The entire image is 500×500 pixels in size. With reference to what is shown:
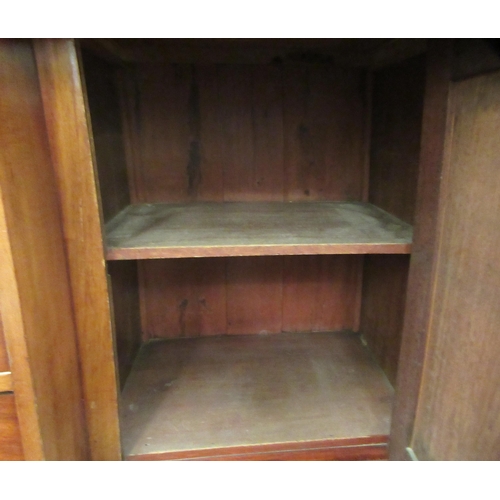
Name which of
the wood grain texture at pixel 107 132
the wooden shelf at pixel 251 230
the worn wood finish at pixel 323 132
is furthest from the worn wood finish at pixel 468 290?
the wood grain texture at pixel 107 132

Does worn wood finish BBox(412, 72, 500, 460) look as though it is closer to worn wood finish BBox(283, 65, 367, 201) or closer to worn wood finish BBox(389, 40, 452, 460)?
Answer: worn wood finish BBox(389, 40, 452, 460)

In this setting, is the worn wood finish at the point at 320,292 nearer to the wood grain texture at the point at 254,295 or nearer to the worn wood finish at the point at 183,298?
the wood grain texture at the point at 254,295

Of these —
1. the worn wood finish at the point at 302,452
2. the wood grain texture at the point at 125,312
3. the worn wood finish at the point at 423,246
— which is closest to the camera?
the worn wood finish at the point at 423,246

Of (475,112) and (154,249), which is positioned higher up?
(475,112)

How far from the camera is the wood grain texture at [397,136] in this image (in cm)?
79

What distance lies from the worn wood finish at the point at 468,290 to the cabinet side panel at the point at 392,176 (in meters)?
0.25

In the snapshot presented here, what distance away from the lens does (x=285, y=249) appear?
0.65 m

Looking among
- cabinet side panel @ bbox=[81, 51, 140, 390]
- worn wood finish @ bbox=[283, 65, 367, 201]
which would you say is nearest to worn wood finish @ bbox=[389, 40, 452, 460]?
worn wood finish @ bbox=[283, 65, 367, 201]

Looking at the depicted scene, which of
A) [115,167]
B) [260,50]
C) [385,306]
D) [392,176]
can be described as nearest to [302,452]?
[385,306]

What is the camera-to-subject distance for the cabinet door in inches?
18.3
